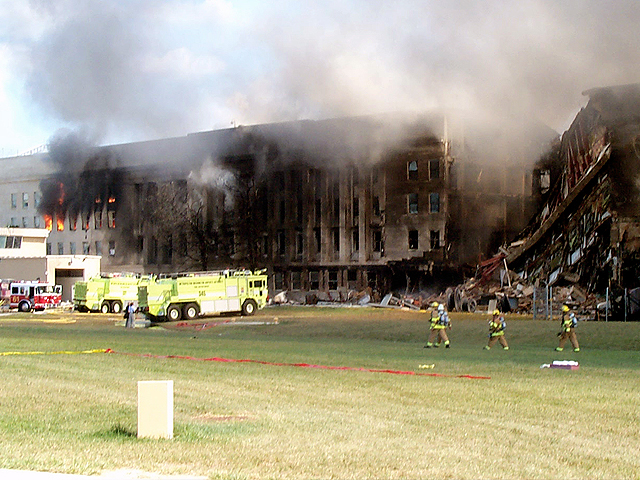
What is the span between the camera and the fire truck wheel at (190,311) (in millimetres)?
50906

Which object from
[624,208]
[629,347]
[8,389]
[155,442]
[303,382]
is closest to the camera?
[155,442]

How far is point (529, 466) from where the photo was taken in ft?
32.5

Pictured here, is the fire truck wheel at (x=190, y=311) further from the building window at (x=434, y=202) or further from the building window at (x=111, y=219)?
the building window at (x=111, y=219)

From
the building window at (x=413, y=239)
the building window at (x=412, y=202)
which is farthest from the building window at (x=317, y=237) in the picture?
the building window at (x=412, y=202)

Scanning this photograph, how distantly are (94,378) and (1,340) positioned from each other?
1485cm

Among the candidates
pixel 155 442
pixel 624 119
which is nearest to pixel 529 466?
pixel 155 442

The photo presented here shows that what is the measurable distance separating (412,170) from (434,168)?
1.94m

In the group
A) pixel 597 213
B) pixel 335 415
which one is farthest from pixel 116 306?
pixel 335 415

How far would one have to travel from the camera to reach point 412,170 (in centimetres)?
6794

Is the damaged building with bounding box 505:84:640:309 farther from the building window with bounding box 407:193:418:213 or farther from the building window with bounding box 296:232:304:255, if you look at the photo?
the building window with bounding box 296:232:304:255

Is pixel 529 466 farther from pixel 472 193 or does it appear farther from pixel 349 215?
Result: pixel 349 215

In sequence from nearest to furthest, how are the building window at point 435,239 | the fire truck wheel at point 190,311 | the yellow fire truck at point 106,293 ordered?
the fire truck wheel at point 190,311 → the yellow fire truck at point 106,293 → the building window at point 435,239

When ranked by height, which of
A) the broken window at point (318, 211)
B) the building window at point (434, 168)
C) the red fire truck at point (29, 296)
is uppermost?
the building window at point (434, 168)

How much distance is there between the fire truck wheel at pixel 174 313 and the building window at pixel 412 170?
2415 centimetres
